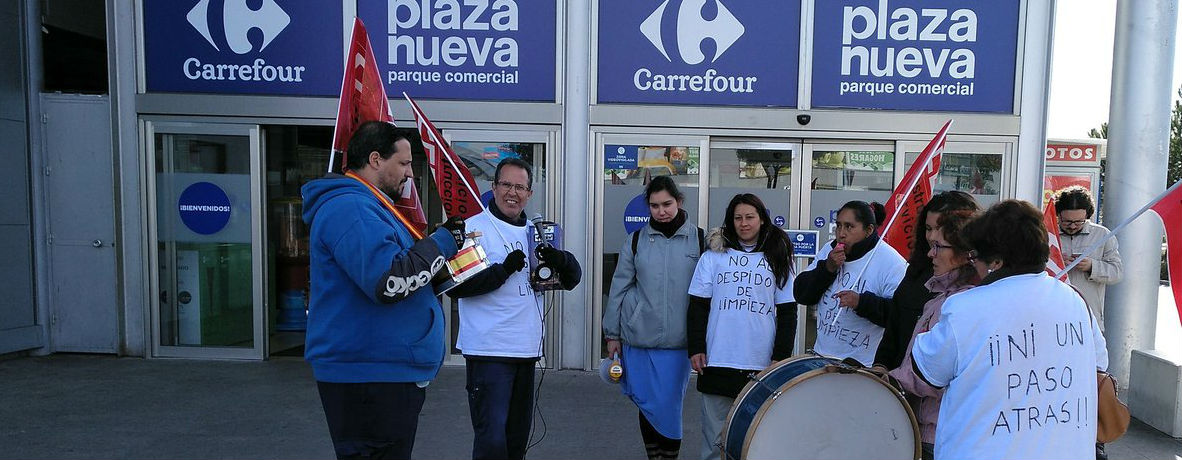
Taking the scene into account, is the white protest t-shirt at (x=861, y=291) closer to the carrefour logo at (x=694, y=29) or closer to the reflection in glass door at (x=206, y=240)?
the carrefour logo at (x=694, y=29)

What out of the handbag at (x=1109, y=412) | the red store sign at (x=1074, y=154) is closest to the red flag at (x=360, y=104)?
the handbag at (x=1109, y=412)

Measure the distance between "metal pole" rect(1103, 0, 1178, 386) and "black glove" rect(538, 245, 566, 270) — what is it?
503 centimetres

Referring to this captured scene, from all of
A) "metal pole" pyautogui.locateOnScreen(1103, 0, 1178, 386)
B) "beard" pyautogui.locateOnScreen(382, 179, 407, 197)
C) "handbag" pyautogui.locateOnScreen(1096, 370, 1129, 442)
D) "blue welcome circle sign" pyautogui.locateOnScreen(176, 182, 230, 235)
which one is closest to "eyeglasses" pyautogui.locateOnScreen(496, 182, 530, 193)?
"beard" pyautogui.locateOnScreen(382, 179, 407, 197)

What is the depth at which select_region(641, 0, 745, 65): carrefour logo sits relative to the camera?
6.25 meters

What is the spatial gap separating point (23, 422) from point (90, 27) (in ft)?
14.8

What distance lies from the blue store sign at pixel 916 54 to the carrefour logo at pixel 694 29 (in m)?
0.80

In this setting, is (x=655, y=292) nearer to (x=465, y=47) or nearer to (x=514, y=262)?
(x=514, y=262)

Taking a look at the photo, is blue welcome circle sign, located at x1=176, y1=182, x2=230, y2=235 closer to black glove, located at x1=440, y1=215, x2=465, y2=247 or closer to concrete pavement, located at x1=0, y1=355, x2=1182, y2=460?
concrete pavement, located at x1=0, y1=355, x2=1182, y2=460

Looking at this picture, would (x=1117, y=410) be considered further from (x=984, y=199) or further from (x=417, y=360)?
(x=984, y=199)

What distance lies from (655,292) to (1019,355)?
2.06 meters

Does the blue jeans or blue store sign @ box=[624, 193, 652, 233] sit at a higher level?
blue store sign @ box=[624, 193, 652, 233]

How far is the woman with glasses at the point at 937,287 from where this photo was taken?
251cm

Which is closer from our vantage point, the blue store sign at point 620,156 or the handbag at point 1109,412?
the handbag at point 1109,412

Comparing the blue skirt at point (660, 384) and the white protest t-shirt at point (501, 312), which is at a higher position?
the white protest t-shirt at point (501, 312)
